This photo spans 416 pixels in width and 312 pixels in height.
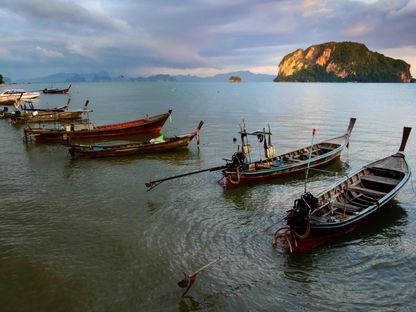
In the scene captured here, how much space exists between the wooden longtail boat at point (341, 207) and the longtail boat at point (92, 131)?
2533 cm

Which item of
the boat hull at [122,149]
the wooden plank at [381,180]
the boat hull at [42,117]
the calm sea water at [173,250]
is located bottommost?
the calm sea water at [173,250]

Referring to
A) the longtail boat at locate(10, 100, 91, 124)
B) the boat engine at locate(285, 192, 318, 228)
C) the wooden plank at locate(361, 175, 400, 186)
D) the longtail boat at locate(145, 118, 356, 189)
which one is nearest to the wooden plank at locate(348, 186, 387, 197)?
the wooden plank at locate(361, 175, 400, 186)

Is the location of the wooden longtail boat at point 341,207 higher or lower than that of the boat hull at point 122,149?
lower

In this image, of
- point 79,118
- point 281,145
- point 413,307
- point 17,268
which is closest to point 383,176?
point 413,307

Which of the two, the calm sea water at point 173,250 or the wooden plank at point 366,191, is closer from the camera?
the calm sea water at point 173,250

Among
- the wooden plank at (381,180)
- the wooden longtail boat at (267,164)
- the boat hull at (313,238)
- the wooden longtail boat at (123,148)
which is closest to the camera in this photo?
the boat hull at (313,238)

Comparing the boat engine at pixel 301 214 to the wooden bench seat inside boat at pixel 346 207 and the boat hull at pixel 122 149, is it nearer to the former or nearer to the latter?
the wooden bench seat inside boat at pixel 346 207

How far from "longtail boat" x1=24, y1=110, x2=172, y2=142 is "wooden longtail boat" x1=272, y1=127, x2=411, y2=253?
25.3 m

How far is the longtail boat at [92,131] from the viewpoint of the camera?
39.9 meters

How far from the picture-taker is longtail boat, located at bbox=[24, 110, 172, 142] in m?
39.9

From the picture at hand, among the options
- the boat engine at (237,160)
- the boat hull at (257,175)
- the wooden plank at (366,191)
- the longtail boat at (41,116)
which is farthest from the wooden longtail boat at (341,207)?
the longtail boat at (41,116)

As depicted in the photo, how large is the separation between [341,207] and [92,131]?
32.1 meters

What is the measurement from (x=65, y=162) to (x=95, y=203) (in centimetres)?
1190

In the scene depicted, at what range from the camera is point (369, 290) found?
42.3 ft
